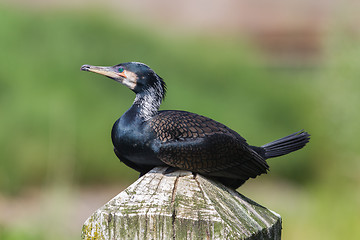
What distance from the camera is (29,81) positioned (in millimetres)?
7328

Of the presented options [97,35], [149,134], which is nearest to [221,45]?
[97,35]

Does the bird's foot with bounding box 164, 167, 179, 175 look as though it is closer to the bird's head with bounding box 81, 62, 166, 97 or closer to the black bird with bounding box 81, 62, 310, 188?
the black bird with bounding box 81, 62, 310, 188

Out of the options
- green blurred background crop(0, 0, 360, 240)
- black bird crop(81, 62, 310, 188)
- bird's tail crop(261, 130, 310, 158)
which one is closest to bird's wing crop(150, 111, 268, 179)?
black bird crop(81, 62, 310, 188)

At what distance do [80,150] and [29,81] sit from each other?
1113 millimetres

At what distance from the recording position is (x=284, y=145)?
2.73 m

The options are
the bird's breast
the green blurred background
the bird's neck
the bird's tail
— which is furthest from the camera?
the green blurred background

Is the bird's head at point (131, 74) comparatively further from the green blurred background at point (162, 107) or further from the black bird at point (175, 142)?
the green blurred background at point (162, 107)

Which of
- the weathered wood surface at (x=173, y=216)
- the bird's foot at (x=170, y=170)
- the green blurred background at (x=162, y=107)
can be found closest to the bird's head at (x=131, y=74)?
the bird's foot at (x=170, y=170)

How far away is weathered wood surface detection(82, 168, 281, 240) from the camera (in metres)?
1.72

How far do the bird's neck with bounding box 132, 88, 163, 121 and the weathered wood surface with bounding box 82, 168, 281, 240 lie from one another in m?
0.48

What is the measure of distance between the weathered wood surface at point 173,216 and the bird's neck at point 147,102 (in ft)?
1.57

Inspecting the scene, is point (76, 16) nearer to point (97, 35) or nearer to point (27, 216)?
point (97, 35)

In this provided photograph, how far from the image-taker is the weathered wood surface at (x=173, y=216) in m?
1.72

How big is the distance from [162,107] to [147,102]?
4210 mm
